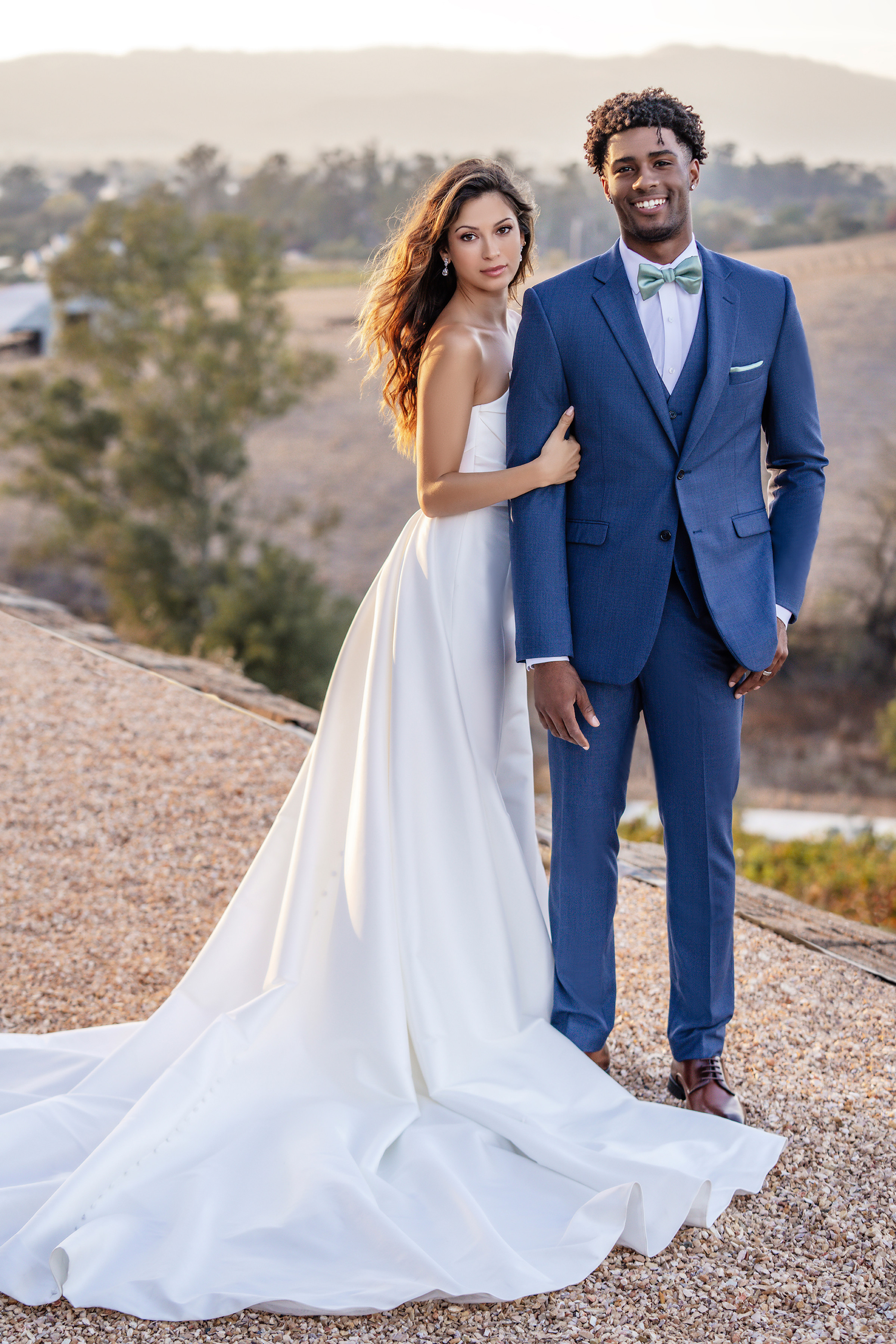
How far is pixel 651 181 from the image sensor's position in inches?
89.4

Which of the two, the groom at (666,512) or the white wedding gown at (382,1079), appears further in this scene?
the groom at (666,512)

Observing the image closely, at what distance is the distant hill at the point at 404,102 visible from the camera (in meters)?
31.3

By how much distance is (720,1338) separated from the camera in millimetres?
1955

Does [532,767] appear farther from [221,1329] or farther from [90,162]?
[90,162]

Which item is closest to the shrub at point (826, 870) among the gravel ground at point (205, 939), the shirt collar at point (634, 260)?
the gravel ground at point (205, 939)

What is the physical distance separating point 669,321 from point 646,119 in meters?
0.38

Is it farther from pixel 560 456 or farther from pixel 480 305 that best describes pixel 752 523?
pixel 480 305

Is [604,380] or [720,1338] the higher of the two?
[604,380]

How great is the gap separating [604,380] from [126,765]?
3.29m

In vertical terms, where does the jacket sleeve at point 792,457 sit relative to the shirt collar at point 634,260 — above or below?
below

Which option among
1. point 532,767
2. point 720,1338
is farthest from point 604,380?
point 720,1338

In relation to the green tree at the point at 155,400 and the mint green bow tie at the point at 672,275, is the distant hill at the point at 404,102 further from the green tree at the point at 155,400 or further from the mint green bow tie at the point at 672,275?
the mint green bow tie at the point at 672,275

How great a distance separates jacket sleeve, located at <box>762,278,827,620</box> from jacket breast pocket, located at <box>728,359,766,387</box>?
0.17 ft

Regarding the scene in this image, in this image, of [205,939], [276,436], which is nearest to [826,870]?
[205,939]
